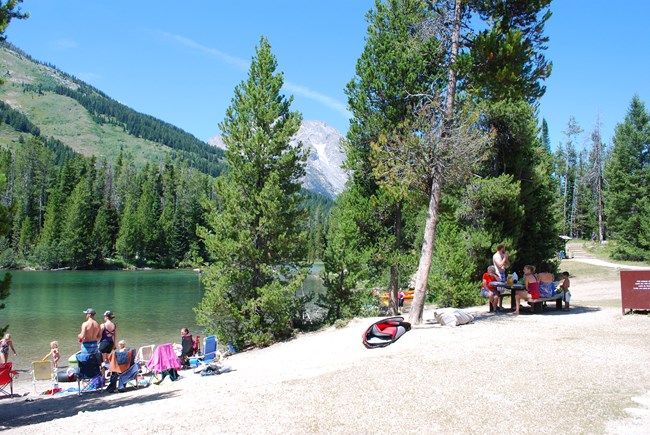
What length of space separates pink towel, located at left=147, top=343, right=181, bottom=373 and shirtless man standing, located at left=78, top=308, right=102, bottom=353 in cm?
188

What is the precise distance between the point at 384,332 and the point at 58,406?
813 cm

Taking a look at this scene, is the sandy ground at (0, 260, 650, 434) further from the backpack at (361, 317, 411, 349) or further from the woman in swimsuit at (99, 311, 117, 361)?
the woman in swimsuit at (99, 311, 117, 361)

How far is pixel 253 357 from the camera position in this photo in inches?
591

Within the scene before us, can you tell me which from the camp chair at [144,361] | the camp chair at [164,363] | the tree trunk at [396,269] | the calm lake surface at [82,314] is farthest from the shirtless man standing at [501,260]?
the calm lake surface at [82,314]

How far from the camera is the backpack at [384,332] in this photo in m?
11.8

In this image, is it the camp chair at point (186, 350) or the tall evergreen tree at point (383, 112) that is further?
the tall evergreen tree at point (383, 112)

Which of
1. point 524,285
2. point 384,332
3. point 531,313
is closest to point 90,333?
point 384,332

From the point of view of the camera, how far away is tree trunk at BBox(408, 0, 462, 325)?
13766 mm

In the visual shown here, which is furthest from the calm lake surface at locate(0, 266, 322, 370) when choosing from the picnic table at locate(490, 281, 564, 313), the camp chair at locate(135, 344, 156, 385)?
the picnic table at locate(490, 281, 564, 313)

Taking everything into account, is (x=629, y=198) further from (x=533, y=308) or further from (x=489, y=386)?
(x=489, y=386)

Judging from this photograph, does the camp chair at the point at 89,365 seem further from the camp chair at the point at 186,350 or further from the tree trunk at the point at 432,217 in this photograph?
the tree trunk at the point at 432,217

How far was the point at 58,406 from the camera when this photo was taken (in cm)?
1139

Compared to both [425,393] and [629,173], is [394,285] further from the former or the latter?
[629,173]

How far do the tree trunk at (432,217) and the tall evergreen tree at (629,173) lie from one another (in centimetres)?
3229
